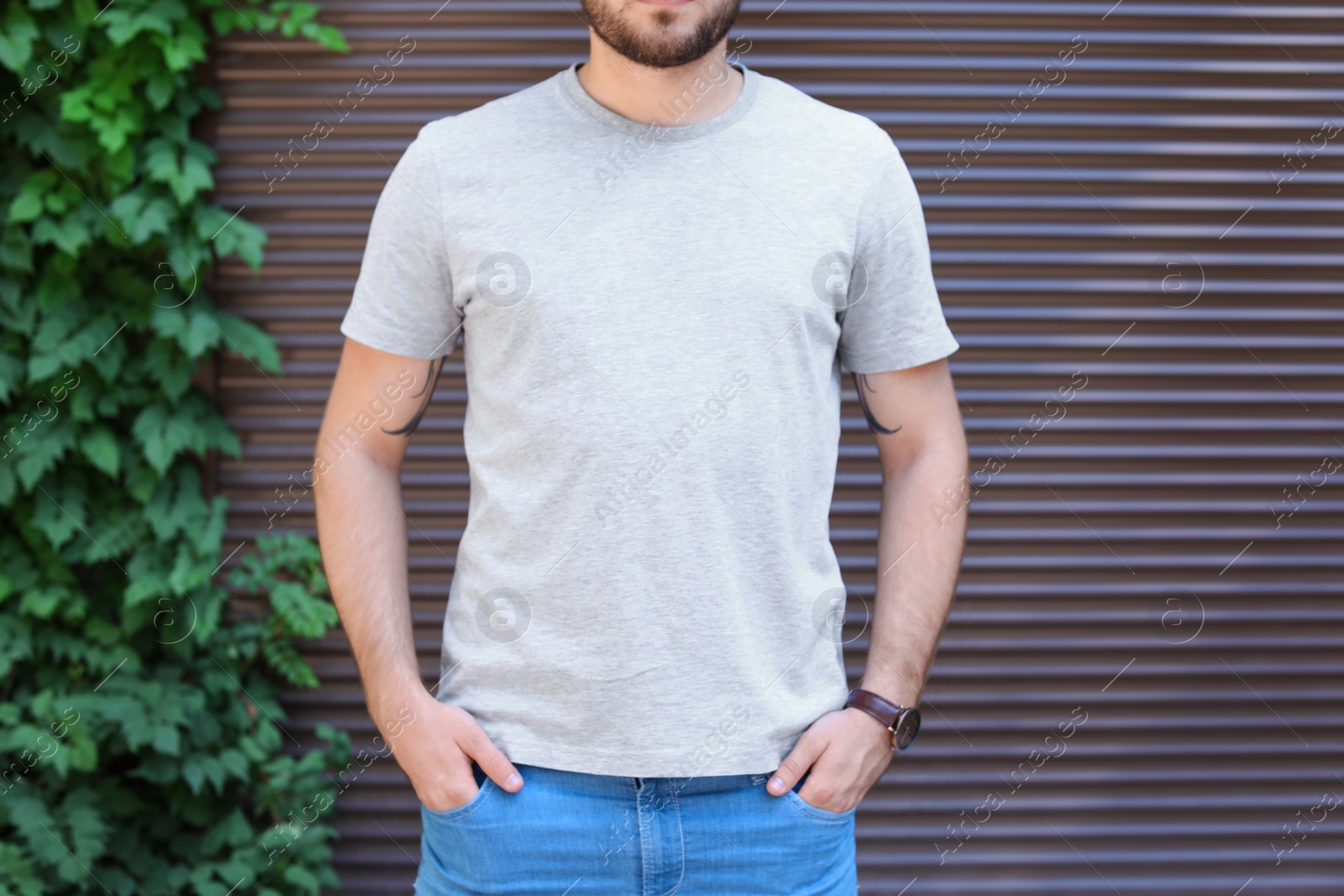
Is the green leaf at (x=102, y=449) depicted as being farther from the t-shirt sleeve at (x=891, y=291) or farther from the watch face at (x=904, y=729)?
the watch face at (x=904, y=729)

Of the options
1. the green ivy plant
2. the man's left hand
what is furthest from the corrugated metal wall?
the man's left hand

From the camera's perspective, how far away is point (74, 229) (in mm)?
2637

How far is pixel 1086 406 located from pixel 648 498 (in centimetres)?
200

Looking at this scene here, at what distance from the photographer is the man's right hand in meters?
1.44

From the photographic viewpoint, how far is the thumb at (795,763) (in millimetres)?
1436

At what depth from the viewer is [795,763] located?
145cm

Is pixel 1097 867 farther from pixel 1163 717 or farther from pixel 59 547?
pixel 59 547

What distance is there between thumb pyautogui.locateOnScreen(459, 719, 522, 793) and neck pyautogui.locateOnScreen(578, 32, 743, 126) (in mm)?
917

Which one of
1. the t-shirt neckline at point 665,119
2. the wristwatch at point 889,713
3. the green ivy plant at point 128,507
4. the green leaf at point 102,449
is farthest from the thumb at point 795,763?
the green leaf at point 102,449

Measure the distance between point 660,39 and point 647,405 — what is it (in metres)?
0.53

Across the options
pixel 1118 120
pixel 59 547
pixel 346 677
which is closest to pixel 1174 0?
pixel 1118 120

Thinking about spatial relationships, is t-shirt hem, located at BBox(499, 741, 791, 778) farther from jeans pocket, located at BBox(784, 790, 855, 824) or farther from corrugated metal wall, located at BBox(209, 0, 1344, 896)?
corrugated metal wall, located at BBox(209, 0, 1344, 896)

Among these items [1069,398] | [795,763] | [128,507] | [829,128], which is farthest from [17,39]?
[1069,398]

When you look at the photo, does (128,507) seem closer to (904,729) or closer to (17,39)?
(17,39)
